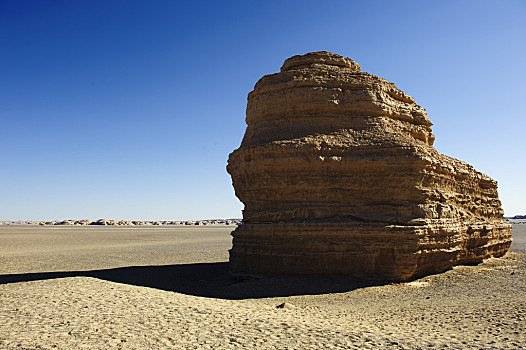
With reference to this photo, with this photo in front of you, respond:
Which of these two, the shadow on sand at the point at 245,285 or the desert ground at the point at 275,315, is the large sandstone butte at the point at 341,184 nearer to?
the shadow on sand at the point at 245,285

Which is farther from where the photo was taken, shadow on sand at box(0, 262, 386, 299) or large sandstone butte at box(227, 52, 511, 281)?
large sandstone butte at box(227, 52, 511, 281)

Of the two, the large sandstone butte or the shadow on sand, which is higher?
the large sandstone butte

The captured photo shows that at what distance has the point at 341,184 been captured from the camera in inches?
465

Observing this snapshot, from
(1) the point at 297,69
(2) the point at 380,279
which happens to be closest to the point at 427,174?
(2) the point at 380,279

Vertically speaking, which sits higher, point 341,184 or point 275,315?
point 341,184

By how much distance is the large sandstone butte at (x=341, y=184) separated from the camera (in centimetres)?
Answer: 1113

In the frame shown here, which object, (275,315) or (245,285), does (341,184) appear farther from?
(275,315)

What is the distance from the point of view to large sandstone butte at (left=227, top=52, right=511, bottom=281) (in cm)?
1113

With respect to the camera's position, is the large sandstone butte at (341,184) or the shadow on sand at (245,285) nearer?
the shadow on sand at (245,285)

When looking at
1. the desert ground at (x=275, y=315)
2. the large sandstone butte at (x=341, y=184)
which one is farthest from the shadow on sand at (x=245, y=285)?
the large sandstone butte at (x=341, y=184)

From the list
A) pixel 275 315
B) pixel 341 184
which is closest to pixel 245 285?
pixel 275 315

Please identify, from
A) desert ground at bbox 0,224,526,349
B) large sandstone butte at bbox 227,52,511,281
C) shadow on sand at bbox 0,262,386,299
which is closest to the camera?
desert ground at bbox 0,224,526,349

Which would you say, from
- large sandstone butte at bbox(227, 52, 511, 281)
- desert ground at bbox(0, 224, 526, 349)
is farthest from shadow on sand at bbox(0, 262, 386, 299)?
large sandstone butte at bbox(227, 52, 511, 281)

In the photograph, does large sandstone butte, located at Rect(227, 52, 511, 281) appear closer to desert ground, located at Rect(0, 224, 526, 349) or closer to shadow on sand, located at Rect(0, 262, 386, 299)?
shadow on sand, located at Rect(0, 262, 386, 299)
